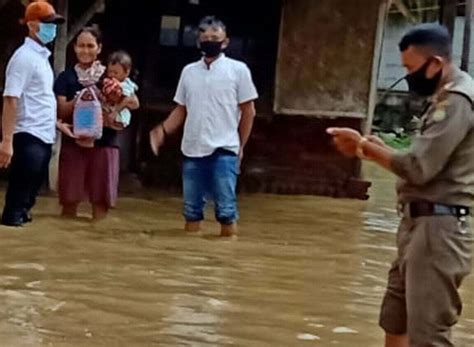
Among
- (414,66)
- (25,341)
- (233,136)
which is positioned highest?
(414,66)

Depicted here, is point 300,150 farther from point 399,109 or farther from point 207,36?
point 399,109

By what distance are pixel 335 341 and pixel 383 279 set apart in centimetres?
210

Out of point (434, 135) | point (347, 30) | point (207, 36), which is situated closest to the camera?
point (434, 135)

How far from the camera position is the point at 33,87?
942 centimetres

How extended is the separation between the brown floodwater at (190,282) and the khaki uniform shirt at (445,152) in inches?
54.9

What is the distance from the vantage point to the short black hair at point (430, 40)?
16.4ft

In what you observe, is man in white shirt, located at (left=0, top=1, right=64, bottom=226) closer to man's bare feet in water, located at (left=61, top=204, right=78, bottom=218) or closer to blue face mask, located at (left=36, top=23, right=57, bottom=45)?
blue face mask, located at (left=36, top=23, right=57, bottom=45)

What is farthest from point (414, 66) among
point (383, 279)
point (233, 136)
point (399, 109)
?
point (399, 109)

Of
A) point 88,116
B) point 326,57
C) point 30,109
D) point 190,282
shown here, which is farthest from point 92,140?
point 326,57

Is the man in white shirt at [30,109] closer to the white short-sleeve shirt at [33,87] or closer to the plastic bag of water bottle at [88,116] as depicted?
the white short-sleeve shirt at [33,87]

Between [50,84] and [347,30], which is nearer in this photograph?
[50,84]

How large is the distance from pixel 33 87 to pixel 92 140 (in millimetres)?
944

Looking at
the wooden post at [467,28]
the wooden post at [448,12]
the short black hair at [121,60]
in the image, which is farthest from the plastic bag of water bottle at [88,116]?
the wooden post at [448,12]

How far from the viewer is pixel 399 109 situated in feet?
82.3
